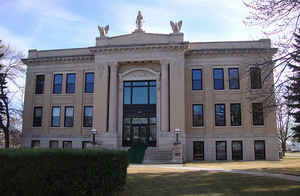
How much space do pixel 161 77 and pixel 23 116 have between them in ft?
58.5

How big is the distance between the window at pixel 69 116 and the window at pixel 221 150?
16858 millimetres

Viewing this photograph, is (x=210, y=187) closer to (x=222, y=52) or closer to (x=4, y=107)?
(x=222, y=52)

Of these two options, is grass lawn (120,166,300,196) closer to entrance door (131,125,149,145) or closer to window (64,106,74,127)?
entrance door (131,125,149,145)

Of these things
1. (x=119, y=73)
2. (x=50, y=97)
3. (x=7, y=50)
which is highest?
(x=7, y=50)

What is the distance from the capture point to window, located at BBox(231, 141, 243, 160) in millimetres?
29359

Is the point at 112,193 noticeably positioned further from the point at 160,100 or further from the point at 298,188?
the point at 160,100

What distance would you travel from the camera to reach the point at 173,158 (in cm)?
2566

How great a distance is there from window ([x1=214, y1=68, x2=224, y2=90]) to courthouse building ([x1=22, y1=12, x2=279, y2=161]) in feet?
0.35

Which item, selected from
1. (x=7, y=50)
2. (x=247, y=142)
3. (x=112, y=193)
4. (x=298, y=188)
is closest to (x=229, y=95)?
(x=247, y=142)

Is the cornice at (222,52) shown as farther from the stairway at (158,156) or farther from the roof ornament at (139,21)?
the stairway at (158,156)

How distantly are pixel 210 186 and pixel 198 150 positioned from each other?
18222 mm

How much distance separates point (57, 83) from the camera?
A: 34.3 metres

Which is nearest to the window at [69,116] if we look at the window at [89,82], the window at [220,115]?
the window at [89,82]

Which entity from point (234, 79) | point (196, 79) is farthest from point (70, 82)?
point (234, 79)
